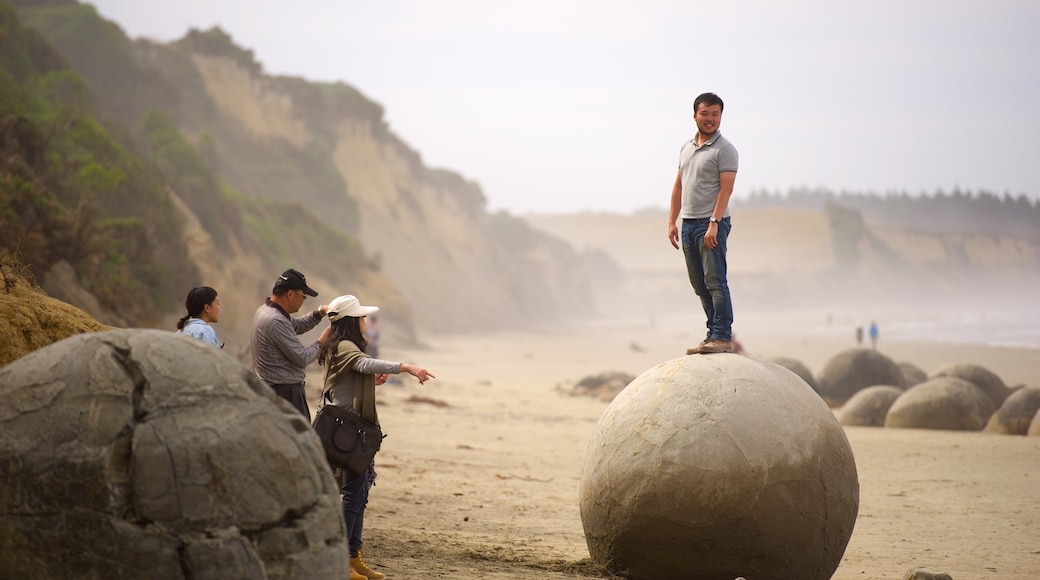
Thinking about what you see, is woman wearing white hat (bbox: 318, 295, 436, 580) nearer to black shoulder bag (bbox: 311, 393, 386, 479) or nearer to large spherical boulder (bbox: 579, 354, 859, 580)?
black shoulder bag (bbox: 311, 393, 386, 479)

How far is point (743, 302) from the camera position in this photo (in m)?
115

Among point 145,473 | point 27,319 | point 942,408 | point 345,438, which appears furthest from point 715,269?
point 942,408

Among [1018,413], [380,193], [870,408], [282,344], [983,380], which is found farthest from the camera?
[380,193]

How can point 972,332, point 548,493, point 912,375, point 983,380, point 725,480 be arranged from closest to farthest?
point 725,480, point 548,493, point 983,380, point 912,375, point 972,332

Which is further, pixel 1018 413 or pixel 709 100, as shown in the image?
pixel 1018 413

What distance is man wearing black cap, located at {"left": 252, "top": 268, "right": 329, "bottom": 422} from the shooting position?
6.07 m

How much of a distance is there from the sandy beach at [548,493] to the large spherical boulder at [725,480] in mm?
760

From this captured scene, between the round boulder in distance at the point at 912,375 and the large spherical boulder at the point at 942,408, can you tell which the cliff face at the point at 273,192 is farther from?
the round boulder in distance at the point at 912,375

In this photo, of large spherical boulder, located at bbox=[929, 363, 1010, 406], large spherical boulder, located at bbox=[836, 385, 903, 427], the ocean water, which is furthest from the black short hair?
the ocean water

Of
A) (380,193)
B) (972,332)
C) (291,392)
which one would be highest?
(380,193)

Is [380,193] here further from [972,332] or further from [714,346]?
[714,346]

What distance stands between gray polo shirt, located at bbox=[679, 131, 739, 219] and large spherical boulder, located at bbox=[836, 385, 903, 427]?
12531 mm

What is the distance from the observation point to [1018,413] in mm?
16453

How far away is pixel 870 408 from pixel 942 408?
142 cm
